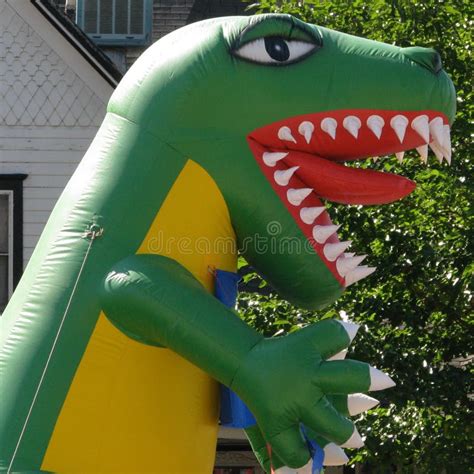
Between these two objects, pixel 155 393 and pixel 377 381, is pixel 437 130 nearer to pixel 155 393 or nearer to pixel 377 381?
pixel 377 381

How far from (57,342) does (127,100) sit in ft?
3.28

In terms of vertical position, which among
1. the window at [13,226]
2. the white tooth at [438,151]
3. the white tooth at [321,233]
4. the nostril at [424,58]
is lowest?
the window at [13,226]

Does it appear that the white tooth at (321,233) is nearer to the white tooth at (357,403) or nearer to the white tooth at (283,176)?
the white tooth at (283,176)

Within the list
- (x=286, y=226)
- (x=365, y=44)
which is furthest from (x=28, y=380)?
(x=365, y=44)

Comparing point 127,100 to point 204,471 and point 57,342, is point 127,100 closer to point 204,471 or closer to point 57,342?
point 57,342

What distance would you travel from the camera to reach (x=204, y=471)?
5113 mm

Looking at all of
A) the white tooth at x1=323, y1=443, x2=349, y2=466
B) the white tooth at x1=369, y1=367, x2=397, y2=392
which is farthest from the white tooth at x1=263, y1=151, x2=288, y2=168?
the white tooth at x1=323, y1=443, x2=349, y2=466

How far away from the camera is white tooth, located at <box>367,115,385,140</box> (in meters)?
5.17

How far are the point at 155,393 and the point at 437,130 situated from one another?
151cm

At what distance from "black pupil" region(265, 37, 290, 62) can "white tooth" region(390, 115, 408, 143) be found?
0.49 metres

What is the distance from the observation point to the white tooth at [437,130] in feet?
17.1

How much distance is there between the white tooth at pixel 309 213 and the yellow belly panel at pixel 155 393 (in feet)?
0.96

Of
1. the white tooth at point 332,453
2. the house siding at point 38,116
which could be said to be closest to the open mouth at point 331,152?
the white tooth at point 332,453

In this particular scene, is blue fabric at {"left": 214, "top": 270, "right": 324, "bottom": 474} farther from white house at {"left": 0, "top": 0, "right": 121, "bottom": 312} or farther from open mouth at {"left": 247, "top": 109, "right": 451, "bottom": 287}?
white house at {"left": 0, "top": 0, "right": 121, "bottom": 312}
